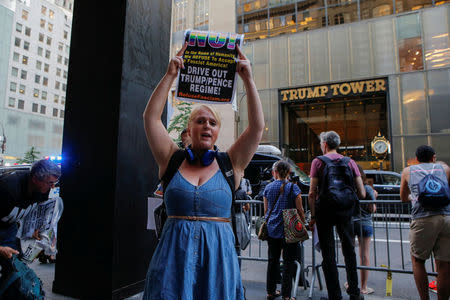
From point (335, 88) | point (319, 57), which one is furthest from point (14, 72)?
point (335, 88)

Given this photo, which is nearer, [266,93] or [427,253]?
[427,253]

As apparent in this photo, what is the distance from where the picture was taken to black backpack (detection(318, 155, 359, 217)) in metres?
3.84

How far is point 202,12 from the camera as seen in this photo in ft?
94.2

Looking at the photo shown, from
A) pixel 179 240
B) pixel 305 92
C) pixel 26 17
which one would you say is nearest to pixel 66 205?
pixel 179 240

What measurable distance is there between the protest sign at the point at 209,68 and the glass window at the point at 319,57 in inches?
795

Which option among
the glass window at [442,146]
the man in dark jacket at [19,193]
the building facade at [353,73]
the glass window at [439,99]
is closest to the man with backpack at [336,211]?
the man in dark jacket at [19,193]

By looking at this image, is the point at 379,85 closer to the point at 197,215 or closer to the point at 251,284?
the point at 251,284

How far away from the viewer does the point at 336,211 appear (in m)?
3.85

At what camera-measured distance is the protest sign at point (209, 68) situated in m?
2.15

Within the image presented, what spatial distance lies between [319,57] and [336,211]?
63.0 feet

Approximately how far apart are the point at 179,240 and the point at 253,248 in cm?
644

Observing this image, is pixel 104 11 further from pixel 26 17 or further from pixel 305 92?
pixel 26 17

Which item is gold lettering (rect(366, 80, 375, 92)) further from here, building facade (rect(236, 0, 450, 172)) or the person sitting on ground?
the person sitting on ground

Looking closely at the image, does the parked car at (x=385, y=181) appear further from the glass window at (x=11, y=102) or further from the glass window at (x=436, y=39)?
the glass window at (x=11, y=102)
